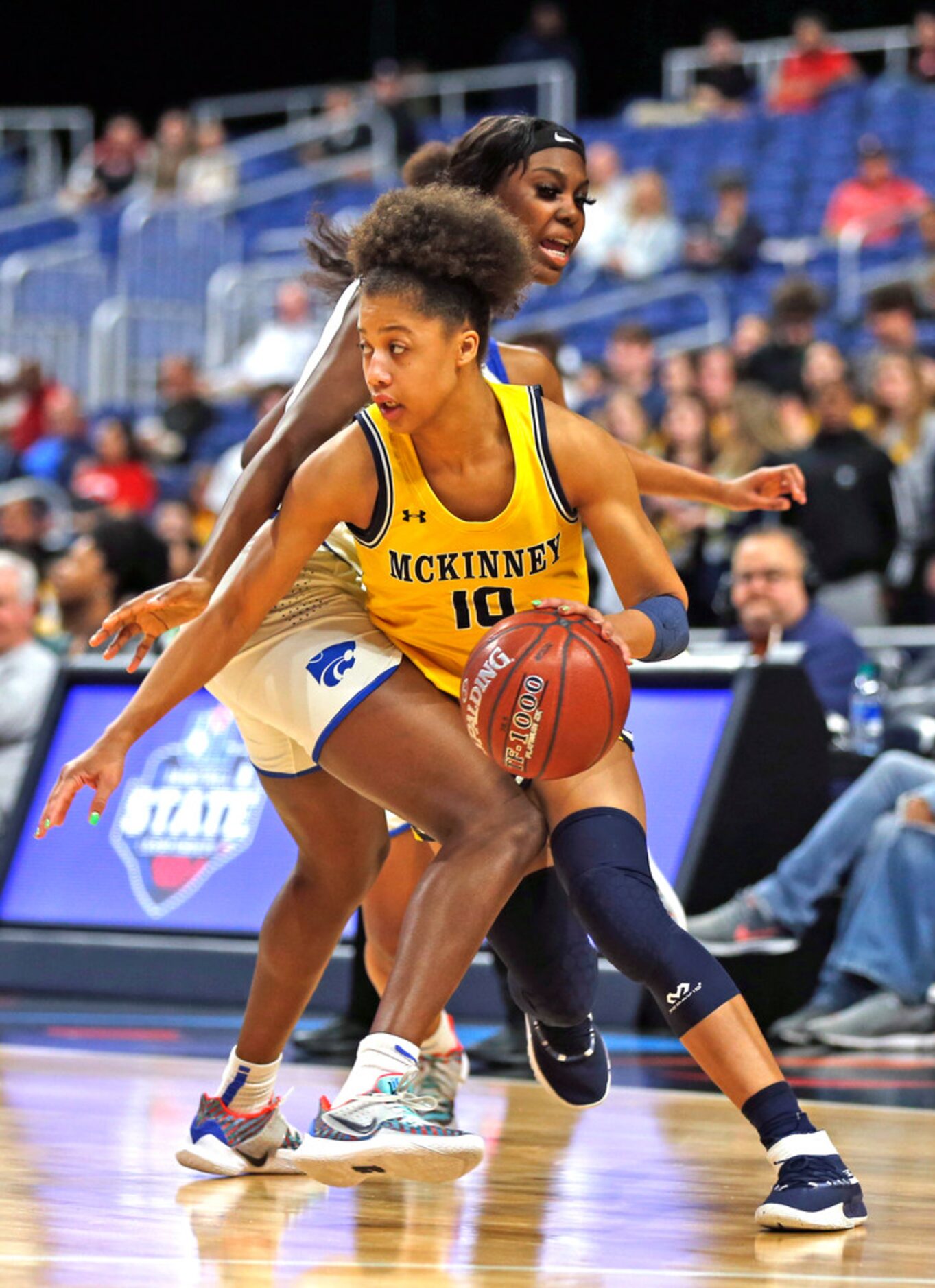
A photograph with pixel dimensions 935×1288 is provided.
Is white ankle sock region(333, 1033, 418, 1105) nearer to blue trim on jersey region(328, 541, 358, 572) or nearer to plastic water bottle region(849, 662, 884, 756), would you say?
blue trim on jersey region(328, 541, 358, 572)

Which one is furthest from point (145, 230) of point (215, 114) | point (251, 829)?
point (251, 829)

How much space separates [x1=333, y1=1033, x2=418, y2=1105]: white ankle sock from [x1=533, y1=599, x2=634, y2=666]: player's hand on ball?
0.70 meters

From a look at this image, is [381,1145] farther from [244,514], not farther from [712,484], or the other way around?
[712,484]

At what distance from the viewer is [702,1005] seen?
10.2 feet

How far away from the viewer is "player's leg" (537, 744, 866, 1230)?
3025 mm

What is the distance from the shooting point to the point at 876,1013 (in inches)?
222

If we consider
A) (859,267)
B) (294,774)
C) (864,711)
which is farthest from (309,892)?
(859,267)

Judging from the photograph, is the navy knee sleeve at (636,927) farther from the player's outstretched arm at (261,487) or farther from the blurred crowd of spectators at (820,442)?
the blurred crowd of spectators at (820,442)

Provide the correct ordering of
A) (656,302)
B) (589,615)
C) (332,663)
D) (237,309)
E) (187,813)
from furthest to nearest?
(237,309) → (656,302) → (187,813) → (332,663) → (589,615)

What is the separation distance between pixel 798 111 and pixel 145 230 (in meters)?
5.31

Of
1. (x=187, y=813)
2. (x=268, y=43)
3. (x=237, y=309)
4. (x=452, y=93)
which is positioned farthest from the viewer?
(x=268, y=43)

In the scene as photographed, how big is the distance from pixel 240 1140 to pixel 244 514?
3.84ft

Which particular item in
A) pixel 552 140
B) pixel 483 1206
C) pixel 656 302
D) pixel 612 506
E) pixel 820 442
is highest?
pixel 552 140

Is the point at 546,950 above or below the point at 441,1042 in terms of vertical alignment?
above
